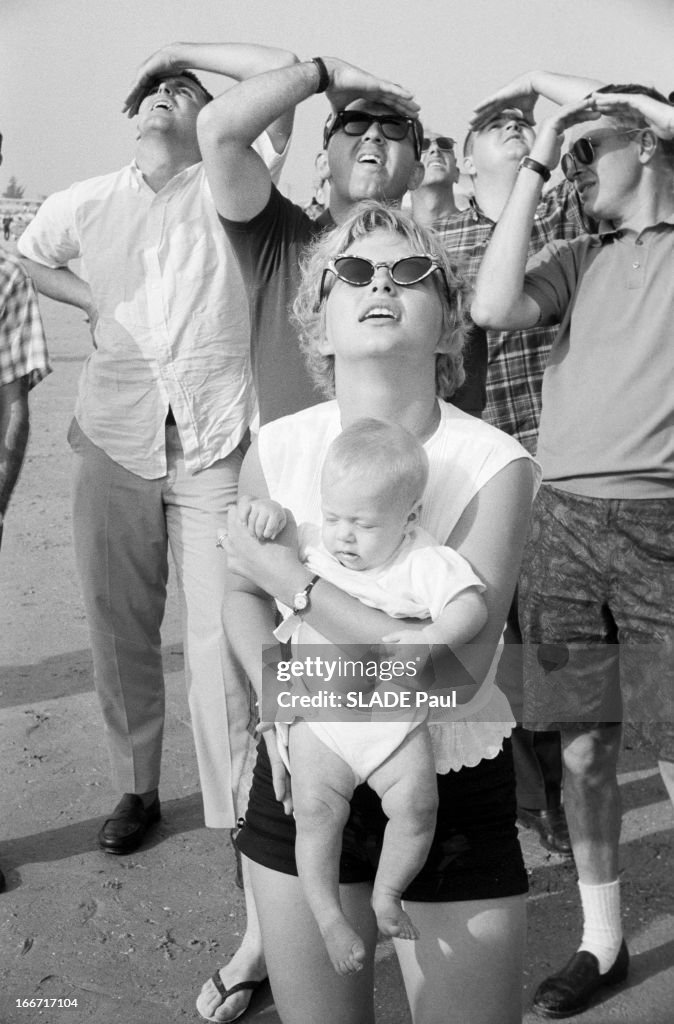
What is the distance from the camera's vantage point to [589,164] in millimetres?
2420

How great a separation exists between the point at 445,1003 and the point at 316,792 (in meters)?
0.34

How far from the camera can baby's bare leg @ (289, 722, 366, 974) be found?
1468mm

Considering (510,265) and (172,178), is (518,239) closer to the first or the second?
(510,265)

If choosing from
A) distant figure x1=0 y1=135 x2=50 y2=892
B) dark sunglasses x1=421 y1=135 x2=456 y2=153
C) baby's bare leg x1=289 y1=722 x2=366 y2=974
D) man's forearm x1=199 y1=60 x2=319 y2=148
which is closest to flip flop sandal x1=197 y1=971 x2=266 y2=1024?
baby's bare leg x1=289 y1=722 x2=366 y2=974

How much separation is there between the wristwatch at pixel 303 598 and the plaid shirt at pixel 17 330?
1587mm

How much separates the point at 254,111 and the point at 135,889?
5.99 feet

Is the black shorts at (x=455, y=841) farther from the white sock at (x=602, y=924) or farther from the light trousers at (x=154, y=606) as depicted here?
the light trousers at (x=154, y=606)

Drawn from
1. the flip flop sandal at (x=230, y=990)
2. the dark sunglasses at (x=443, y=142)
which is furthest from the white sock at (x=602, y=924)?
the dark sunglasses at (x=443, y=142)

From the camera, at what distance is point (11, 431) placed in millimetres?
2865

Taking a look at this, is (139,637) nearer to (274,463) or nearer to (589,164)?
(274,463)

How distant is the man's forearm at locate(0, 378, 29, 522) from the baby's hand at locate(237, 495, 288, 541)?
4.85 feet

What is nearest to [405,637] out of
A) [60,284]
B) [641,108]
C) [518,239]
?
[518,239]

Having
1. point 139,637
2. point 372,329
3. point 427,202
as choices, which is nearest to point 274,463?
point 372,329

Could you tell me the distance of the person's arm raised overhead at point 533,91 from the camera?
2465 mm
